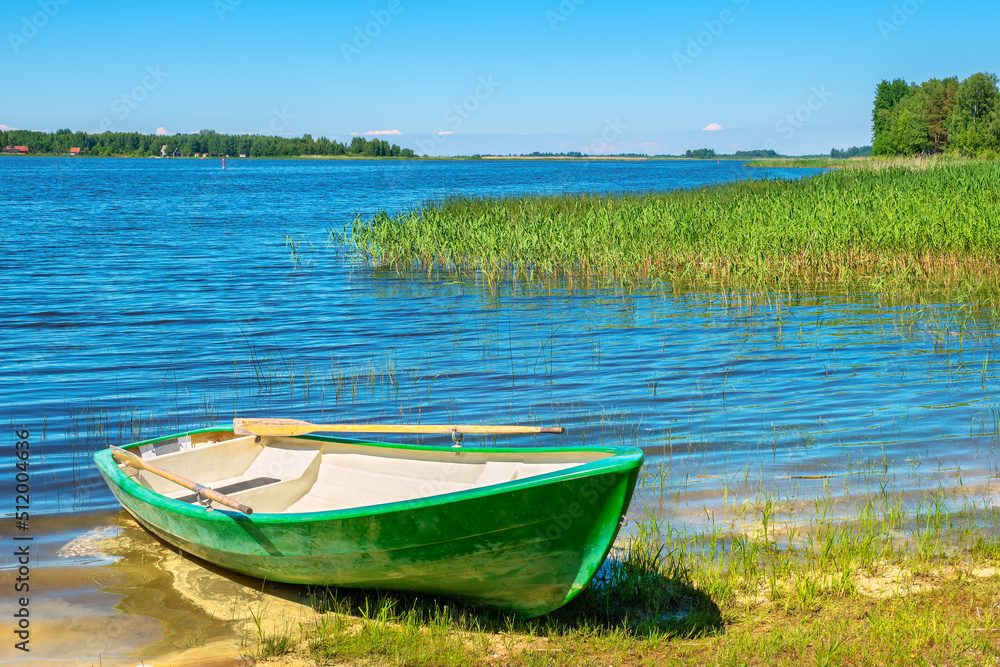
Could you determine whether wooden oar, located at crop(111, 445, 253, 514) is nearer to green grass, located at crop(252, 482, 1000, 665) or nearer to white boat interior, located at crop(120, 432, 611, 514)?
white boat interior, located at crop(120, 432, 611, 514)

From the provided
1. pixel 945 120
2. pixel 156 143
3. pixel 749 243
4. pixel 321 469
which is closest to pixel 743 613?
pixel 321 469

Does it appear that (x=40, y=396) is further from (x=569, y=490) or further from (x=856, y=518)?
(x=856, y=518)

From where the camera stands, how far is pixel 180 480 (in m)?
5.07

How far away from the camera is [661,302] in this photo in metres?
14.7

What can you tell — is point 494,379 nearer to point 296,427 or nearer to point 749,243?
point 296,427

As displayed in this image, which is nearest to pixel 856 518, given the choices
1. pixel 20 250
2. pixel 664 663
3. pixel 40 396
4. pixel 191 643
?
pixel 664 663

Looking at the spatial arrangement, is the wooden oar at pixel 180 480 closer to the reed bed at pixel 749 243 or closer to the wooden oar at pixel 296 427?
the wooden oar at pixel 296 427

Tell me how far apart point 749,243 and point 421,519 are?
13.0m

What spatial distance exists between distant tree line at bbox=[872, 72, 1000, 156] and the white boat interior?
58044 millimetres

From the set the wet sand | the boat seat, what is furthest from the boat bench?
the boat seat

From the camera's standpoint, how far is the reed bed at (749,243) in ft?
47.9

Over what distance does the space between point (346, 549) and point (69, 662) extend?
1543mm

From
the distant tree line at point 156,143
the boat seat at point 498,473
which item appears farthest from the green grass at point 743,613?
the distant tree line at point 156,143

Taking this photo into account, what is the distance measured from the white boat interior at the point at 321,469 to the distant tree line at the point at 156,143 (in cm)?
15532
